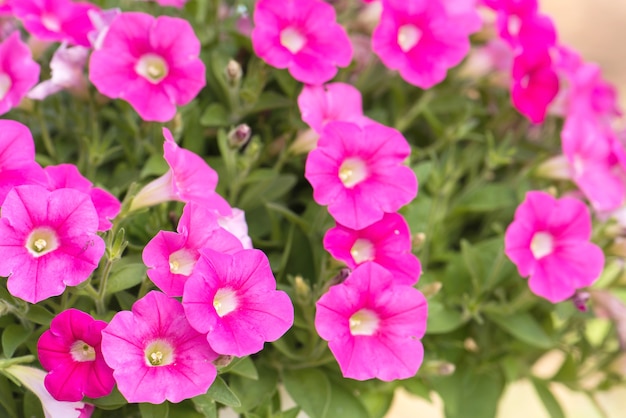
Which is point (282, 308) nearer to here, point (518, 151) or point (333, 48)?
point (333, 48)

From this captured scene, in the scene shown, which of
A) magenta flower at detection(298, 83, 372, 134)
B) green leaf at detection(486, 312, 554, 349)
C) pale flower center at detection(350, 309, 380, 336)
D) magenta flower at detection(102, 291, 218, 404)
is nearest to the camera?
magenta flower at detection(102, 291, 218, 404)

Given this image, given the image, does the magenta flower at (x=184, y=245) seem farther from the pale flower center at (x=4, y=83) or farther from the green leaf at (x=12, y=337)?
the pale flower center at (x=4, y=83)

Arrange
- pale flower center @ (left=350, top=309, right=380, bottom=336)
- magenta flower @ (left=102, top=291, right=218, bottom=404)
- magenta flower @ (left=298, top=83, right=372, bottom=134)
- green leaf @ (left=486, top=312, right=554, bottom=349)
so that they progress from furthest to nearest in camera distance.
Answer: green leaf @ (left=486, top=312, right=554, bottom=349)
magenta flower @ (left=298, top=83, right=372, bottom=134)
pale flower center @ (left=350, top=309, right=380, bottom=336)
magenta flower @ (left=102, top=291, right=218, bottom=404)

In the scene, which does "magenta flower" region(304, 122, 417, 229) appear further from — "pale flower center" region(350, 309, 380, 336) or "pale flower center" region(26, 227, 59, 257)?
"pale flower center" region(26, 227, 59, 257)

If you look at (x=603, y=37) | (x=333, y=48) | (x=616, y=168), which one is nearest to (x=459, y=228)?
(x=616, y=168)

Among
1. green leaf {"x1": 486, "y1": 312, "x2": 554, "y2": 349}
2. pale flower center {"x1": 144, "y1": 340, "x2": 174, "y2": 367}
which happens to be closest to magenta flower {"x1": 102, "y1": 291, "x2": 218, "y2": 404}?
pale flower center {"x1": 144, "y1": 340, "x2": 174, "y2": 367}

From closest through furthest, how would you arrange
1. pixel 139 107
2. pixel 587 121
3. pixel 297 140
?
pixel 139 107 → pixel 297 140 → pixel 587 121

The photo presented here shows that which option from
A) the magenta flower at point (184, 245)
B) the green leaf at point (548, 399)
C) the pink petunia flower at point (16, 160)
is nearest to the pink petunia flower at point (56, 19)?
the pink petunia flower at point (16, 160)
